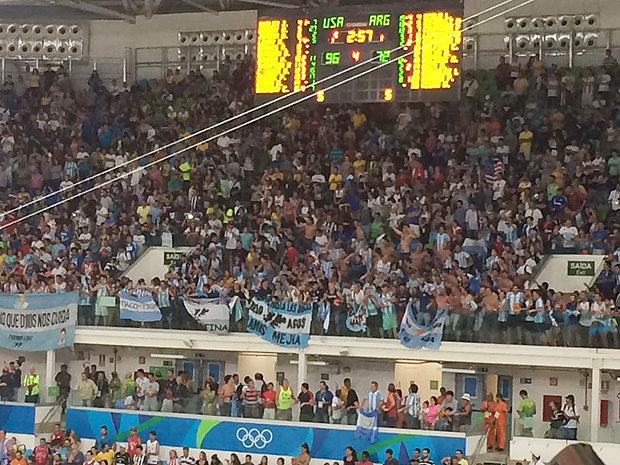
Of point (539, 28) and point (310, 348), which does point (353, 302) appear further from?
point (539, 28)

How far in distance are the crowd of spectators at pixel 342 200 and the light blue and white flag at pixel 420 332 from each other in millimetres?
159

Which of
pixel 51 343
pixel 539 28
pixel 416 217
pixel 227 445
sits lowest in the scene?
pixel 227 445

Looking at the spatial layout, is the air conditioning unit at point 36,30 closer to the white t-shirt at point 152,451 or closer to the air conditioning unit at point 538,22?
the air conditioning unit at point 538,22

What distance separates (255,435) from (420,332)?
347 centimetres

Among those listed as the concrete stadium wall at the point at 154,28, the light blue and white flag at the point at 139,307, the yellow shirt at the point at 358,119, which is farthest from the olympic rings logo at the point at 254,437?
the concrete stadium wall at the point at 154,28

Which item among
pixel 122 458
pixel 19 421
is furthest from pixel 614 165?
pixel 19 421

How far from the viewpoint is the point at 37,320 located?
1984cm

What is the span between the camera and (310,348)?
60.2 feet

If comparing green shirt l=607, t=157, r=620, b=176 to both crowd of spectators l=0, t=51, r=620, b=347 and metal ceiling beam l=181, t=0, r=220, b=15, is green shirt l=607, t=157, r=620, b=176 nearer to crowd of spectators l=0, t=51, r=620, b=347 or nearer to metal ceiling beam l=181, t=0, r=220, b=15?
crowd of spectators l=0, t=51, r=620, b=347

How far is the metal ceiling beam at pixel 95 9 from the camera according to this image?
2559cm

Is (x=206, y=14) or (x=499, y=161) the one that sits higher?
(x=206, y=14)

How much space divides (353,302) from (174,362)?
6019 millimetres

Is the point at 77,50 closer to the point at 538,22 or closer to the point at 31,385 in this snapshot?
the point at 31,385

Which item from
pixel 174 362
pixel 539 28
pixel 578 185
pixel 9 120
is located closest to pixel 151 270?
pixel 174 362
